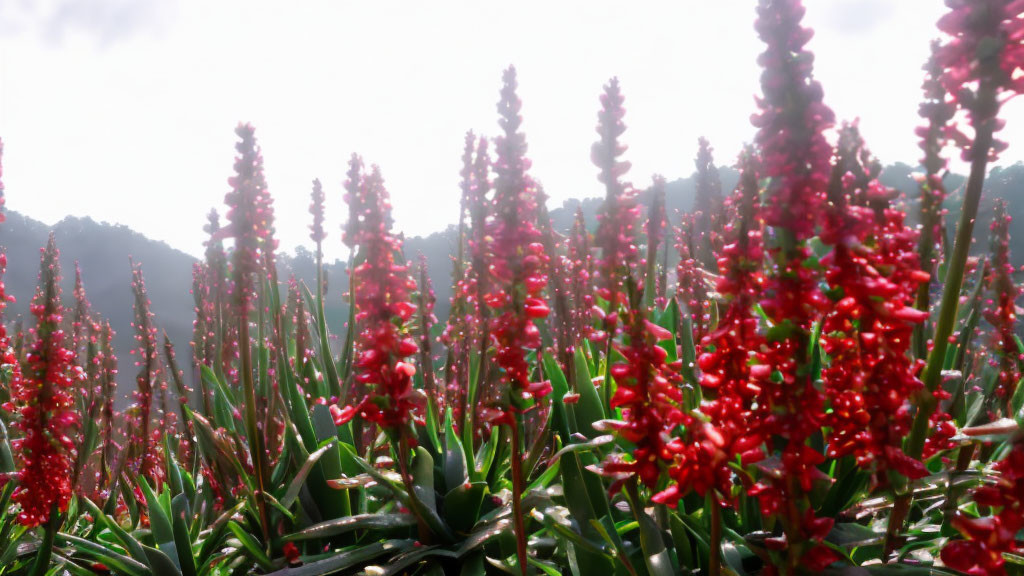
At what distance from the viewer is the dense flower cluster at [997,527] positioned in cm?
76

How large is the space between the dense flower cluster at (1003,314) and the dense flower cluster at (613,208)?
200 cm

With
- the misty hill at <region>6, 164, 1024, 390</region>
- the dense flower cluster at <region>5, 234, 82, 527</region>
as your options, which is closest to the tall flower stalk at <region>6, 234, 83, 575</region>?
the dense flower cluster at <region>5, 234, 82, 527</region>

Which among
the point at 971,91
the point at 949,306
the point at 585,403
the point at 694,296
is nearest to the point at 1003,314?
the point at 694,296

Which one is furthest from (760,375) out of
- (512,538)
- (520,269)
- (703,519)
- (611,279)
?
(512,538)

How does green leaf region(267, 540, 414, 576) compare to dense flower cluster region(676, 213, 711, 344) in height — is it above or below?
below

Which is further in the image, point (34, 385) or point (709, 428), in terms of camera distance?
point (34, 385)

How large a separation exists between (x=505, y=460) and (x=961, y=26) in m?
1.94

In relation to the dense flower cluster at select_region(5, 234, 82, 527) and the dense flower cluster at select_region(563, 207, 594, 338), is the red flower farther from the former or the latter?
the dense flower cluster at select_region(5, 234, 82, 527)

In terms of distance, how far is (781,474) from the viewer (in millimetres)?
880

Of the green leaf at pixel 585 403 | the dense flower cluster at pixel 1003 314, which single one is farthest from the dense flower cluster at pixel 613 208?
the dense flower cluster at pixel 1003 314

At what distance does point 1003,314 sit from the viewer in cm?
249

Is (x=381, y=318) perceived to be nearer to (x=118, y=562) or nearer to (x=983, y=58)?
(x=983, y=58)

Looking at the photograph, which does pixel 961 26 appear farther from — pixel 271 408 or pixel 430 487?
pixel 271 408

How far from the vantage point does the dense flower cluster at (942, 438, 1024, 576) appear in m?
0.76
